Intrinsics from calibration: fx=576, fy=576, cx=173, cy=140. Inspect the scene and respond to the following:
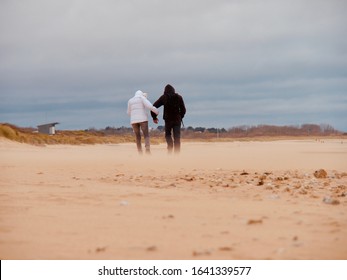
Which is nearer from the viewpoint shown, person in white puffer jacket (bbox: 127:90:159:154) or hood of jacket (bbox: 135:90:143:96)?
person in white puffer jacket (bbox: 127:90:159:154)

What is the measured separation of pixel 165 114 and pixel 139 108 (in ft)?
2.31

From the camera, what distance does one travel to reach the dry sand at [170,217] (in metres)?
3.83

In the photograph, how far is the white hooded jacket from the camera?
15.0 metres

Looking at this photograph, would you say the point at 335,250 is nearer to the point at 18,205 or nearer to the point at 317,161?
the point at 18,205

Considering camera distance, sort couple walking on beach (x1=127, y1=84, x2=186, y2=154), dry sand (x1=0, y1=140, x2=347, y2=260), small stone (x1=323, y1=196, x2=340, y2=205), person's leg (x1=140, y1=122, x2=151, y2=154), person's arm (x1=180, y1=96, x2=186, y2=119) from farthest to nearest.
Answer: person's arm (x1=180, y1=96, x2=186, y2=119)
couple walking on beach (x1=127, y1=84, x2=186, y2=154)
person's leg (x1=140, y1=122, x2=151, y2=154)
small stone (x1=323, y1=196, x2=340, y2=205)
dry sand (x1=0, y1=140, x2=347, y2=260)

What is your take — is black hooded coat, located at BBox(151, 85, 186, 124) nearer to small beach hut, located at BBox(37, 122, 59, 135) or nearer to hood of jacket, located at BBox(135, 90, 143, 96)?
hood of jacket, located at BBox(135, 90, 143, 96)

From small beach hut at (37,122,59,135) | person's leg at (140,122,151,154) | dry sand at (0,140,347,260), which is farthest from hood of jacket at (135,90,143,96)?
small beach hut at (37,122,59,135)

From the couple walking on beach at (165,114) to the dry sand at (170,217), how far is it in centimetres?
605

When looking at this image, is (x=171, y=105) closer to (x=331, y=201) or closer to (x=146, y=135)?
(x=146, y=135)

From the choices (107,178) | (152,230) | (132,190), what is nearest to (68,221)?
(152,230)

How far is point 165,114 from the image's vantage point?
15.2 metres

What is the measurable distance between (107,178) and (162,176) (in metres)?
0.96

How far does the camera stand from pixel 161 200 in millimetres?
6012

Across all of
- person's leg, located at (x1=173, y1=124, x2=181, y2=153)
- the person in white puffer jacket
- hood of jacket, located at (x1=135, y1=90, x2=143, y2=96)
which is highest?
hood of jacket, located at (x1=135, y1=90, x2=143, y2=96)
